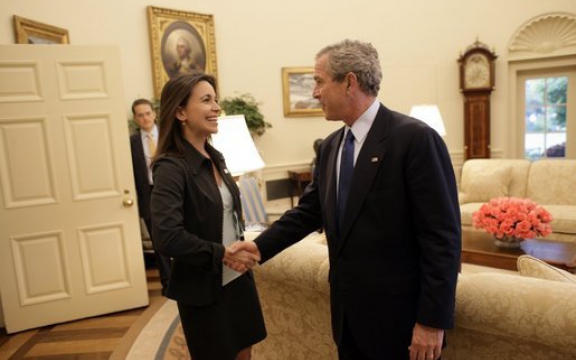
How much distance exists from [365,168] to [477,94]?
603 cm

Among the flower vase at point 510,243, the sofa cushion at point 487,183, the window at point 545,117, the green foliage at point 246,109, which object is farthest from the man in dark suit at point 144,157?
the window at point 545,117

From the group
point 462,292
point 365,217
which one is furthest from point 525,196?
point 365,217

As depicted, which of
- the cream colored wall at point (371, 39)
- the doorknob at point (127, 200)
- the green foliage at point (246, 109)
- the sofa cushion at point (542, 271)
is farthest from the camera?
the cream colored wall at point (371, 39)

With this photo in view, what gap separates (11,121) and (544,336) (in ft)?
10.8

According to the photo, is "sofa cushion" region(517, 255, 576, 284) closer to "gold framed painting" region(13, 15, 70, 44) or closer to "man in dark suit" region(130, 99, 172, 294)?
"man in dark suit" region(130, 99, 172, 294)

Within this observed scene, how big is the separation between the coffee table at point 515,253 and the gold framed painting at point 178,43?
3778mm

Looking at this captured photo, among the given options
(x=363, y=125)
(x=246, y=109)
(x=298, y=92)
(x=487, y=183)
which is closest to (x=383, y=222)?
(x=363, y=125)

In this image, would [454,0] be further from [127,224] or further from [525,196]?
[127,224]

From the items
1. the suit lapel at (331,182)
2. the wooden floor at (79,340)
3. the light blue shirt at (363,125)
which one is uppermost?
the light blue shirt at (363,125)

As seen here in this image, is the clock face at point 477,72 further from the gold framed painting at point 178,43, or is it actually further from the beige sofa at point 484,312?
the beige sofa at point 484,312

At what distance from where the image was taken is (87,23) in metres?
4.73

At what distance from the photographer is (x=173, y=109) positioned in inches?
58.6

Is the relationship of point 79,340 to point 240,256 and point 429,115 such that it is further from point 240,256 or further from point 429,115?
point 429,115

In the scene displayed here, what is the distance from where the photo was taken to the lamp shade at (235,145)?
7.64 feet
